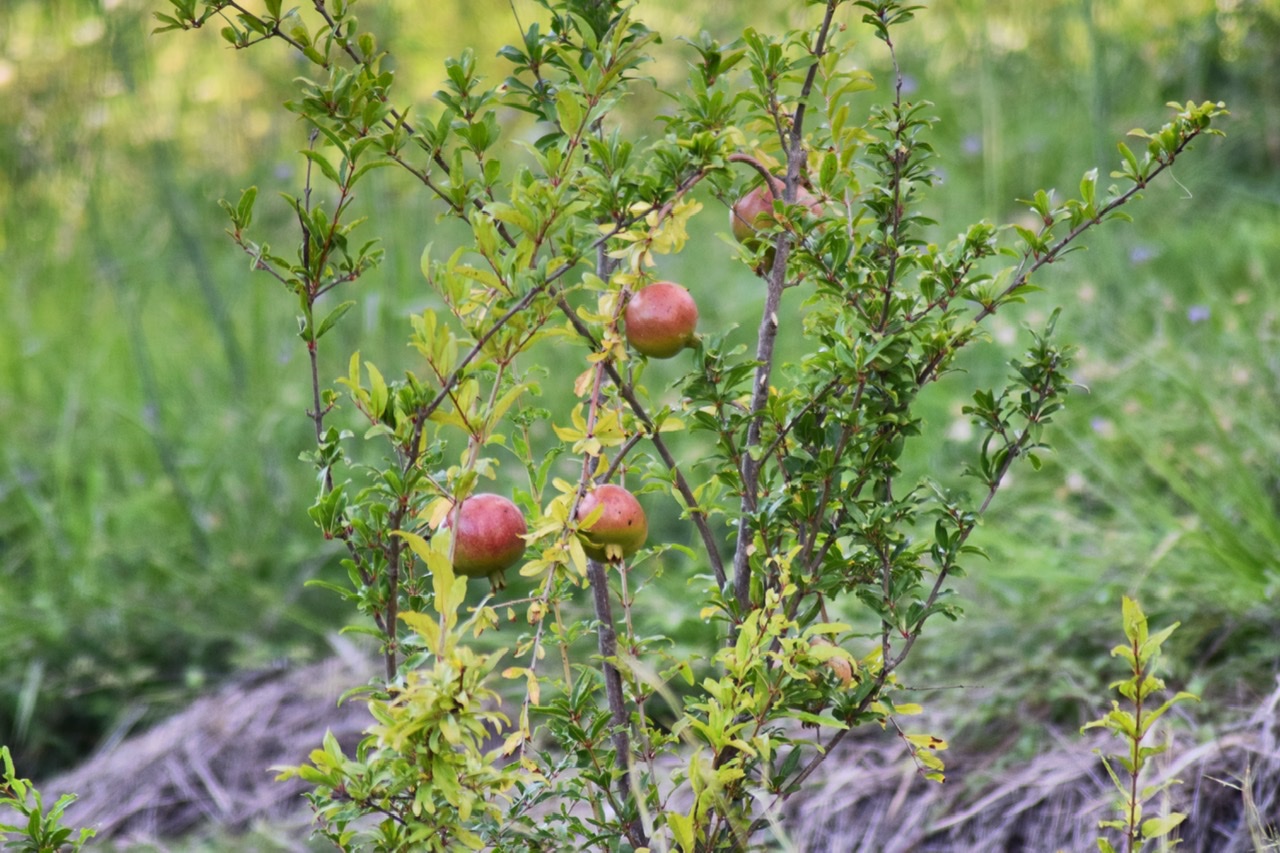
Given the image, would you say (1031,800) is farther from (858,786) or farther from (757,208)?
(757,208)

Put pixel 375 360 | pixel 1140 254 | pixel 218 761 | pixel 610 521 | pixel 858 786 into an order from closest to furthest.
Answer: pixel 610 521
pixel 858 786
pixel 218 761
pixel 1140 254
pixel 375 360

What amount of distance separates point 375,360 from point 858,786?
2023 millimetres

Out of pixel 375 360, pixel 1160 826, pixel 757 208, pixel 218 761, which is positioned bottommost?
pixel 1160 826

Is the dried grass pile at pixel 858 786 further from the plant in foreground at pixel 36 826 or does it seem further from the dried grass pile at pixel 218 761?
the plant in foreground at pixel 36 826

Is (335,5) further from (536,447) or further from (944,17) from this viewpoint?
(944,17)

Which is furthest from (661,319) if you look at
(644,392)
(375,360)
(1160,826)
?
(375,360)

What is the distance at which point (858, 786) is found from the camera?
1770mm

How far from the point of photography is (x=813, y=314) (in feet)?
3.93

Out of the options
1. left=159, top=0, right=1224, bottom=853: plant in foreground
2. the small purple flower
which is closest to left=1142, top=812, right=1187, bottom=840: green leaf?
left=159, top=0, right=1224, bottom=853: plant in foreground

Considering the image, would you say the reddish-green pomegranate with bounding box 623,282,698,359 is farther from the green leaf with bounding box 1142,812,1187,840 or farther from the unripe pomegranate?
the green leaf with bounding box 1142,812,1187,840

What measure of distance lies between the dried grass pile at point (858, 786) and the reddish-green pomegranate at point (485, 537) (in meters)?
0.73

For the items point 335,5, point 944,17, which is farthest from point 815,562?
point 944,17

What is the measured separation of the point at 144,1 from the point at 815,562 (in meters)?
2.55

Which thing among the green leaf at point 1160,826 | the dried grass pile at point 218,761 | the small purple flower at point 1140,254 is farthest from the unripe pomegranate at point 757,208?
the small purple flower at point 1140,254
